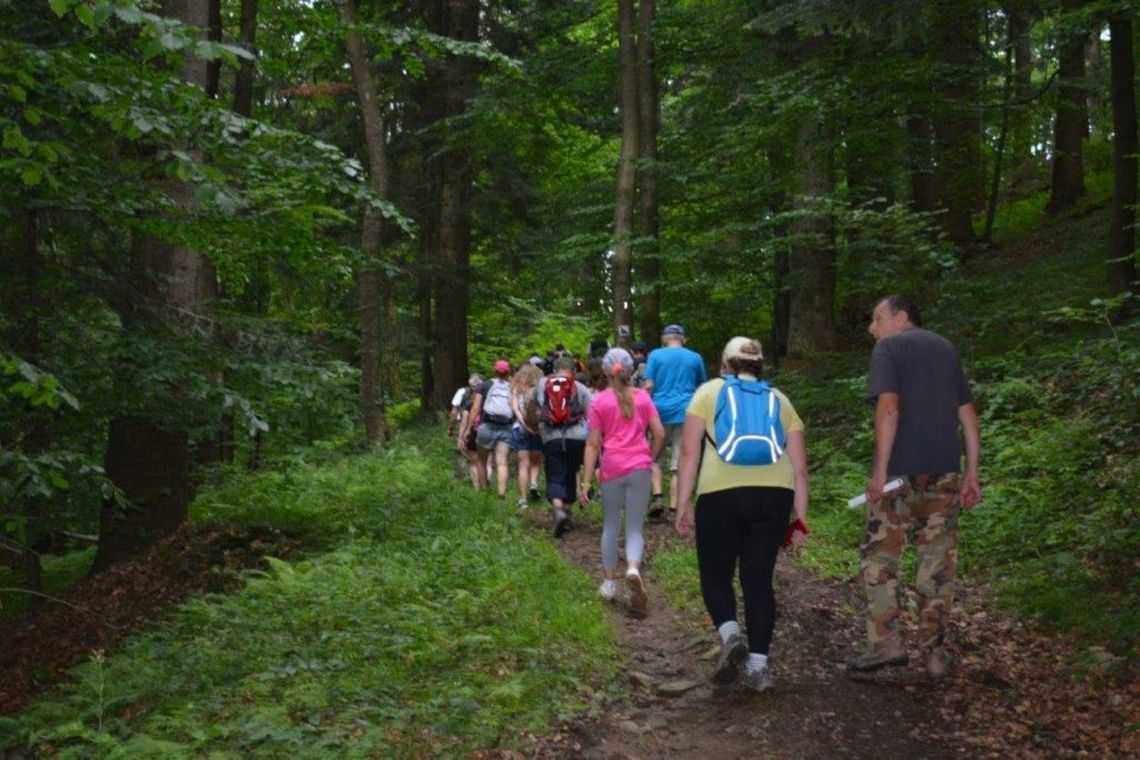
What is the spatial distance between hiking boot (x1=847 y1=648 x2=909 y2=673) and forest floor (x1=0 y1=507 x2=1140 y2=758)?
9 centimetres

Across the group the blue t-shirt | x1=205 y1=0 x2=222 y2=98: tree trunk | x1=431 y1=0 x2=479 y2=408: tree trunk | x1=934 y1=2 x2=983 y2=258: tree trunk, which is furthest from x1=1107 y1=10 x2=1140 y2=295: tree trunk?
x1=431 y1=0 x2=479 y2=408: tree trunk

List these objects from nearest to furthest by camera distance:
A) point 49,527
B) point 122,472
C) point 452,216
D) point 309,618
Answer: point 309,618 → point 49,527 → point 122,472 → point 452,216

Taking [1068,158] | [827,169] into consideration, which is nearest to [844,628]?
[827,169]

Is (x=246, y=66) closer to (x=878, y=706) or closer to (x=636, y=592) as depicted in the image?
(x=636, y=592)

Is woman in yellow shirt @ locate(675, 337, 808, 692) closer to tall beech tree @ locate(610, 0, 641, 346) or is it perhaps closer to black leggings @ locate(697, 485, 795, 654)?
black leggings @ locate(697, 485, 795, 654)

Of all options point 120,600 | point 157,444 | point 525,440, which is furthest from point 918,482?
point 157,444

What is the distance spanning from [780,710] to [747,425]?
5.37 feet

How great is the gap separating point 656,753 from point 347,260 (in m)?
5.82

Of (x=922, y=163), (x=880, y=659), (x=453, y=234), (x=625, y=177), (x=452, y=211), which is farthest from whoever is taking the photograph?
(x=453, y=234)

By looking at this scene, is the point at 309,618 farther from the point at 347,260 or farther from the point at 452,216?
the point at 452,216

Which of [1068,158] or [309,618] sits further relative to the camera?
[1068,158]

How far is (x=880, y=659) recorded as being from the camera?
620 centimetres

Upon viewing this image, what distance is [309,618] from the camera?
715cm

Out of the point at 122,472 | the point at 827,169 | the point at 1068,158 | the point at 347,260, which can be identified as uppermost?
the point at 1068,158
